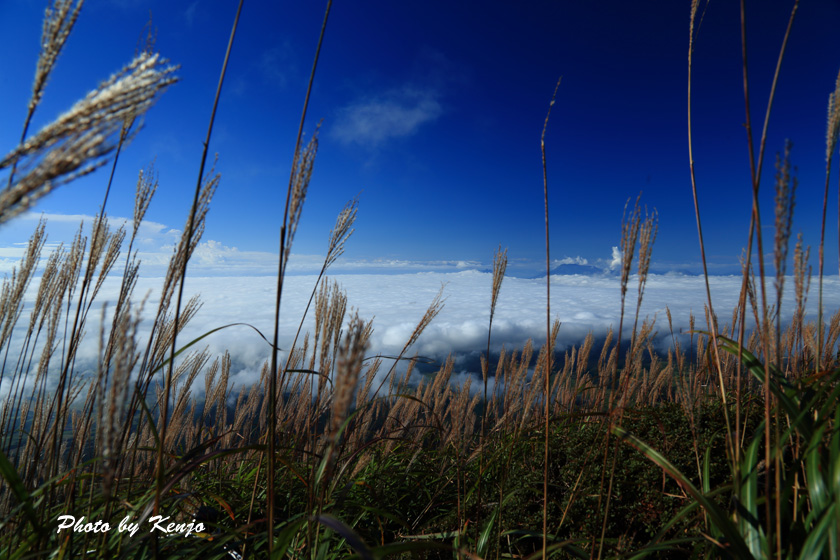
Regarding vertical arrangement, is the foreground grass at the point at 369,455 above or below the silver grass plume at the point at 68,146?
below

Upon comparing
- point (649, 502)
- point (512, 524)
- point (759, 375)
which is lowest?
point (512, 524)

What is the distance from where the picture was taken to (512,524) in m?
1.97

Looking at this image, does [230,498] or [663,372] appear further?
[663,372]

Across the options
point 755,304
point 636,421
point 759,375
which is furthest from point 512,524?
point 755,304

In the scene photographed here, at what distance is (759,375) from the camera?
1.12 m

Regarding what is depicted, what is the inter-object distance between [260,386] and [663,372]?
4.48 m

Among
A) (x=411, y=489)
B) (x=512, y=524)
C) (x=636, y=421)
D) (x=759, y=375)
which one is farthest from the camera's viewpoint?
(x=411, y=489)

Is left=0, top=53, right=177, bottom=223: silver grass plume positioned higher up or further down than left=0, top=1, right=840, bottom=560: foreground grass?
higher up

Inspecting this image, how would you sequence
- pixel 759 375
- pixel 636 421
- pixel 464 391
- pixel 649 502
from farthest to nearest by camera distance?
pixel 464 391, pixel 636 421, pixel 649 502, pixel 759 375

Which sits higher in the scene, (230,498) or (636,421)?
(636,421)

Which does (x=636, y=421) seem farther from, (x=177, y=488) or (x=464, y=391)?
(x=177, y=488)

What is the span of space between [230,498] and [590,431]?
2288 millimetres

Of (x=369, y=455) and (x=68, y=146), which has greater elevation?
(x=68, y=146)

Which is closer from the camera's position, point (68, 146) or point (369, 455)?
point (68, 146)
